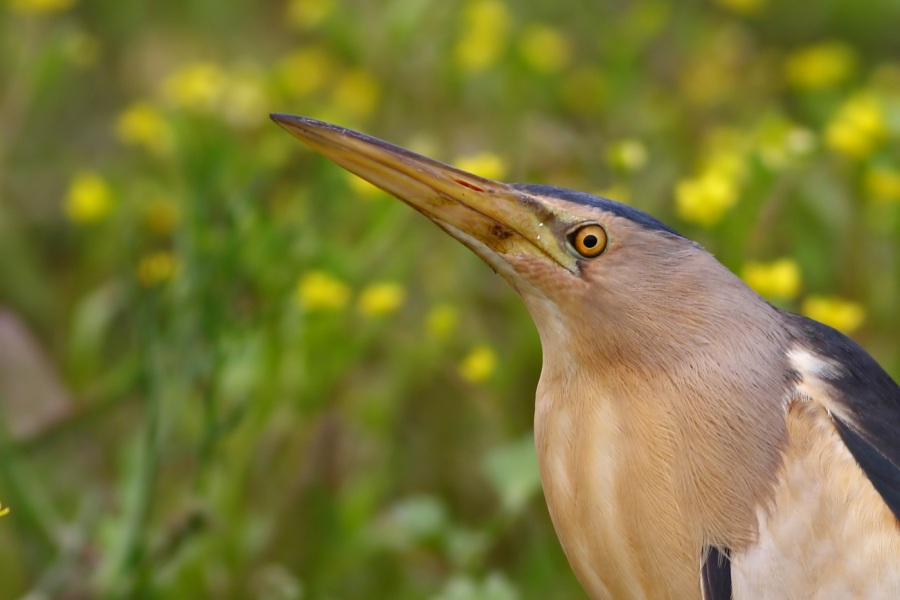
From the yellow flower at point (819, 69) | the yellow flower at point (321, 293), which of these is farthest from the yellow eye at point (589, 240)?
the yellow flower at point (819, 69)

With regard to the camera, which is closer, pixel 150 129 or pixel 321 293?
pixel 321 293

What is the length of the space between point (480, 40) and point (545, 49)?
23 centimetres

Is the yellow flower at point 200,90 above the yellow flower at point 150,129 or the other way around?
above

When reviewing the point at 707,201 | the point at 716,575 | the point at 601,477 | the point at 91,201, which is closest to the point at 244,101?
the point at 91,201

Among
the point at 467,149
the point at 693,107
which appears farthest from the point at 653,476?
the point at 693,107

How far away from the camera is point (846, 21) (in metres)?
3.35

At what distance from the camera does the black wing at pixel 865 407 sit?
3.84 feet

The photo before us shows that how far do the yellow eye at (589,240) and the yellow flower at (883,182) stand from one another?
98 cm

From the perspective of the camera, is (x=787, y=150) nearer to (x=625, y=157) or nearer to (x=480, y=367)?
(x=625, y=157)

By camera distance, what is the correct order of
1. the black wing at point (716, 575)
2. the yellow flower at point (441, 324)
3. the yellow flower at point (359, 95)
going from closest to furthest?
the black wing at point (716, 575), the yellow flower at point (441, 324), the yellow flower at point (359, 95)

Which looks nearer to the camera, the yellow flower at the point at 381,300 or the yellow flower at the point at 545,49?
the yellow flower at the point at 381,300

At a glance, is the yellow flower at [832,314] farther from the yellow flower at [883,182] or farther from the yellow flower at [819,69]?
the yellow flower at [819,69]

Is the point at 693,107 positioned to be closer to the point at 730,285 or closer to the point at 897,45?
the point at 897,45

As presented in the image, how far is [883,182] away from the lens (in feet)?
6.68
